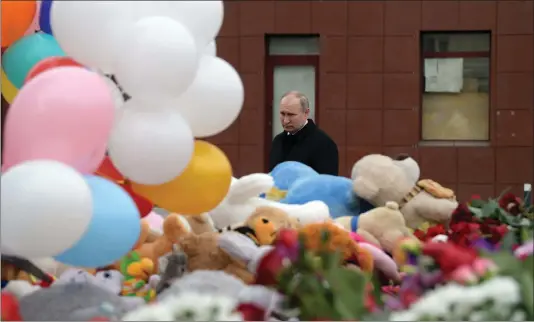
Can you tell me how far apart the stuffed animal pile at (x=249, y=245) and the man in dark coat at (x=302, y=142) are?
0.82 metres

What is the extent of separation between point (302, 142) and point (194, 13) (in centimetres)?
287

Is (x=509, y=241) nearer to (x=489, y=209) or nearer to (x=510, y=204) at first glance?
(x=489, y=209)

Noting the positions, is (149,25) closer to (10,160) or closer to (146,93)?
(146,93)

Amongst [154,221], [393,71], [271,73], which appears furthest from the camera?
[271,73]

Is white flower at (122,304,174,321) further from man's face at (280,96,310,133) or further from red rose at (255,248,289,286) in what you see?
man's face at (280,96,310,133)

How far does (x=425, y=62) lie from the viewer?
1267cm

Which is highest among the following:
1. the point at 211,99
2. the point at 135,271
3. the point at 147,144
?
the point at 211,99

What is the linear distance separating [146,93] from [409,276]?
815 millimetres

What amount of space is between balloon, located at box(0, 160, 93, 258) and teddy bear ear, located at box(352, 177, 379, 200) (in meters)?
1.85

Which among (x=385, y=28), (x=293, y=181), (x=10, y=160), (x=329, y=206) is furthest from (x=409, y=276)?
(x=385, y=28)

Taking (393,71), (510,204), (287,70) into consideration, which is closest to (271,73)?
(287,70)

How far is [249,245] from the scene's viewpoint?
Result: 3.16 meters

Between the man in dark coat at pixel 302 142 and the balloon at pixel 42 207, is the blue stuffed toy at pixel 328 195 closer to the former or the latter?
the man in dark coat at pixel 302 142

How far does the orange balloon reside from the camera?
2906 mm
